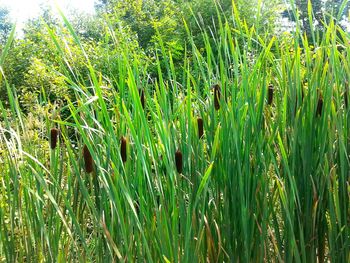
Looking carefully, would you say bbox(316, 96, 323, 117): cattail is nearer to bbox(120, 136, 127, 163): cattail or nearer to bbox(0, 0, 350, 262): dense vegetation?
bbox(0, 0, 350, 262): dense vegetation

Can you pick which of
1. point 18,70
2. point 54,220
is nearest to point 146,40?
point 18,70

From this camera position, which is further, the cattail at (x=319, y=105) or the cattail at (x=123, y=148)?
the cattail at (x=319, y=105)

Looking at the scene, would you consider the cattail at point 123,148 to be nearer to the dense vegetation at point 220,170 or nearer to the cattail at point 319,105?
the dense vegetation at point 220,170

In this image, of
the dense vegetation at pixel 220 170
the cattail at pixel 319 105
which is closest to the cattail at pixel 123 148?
the dense vegetation at pixel 220 170

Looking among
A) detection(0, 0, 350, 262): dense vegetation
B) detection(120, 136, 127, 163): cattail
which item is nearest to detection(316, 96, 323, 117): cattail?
detection(0, 0, 350, 262): dense vegetation

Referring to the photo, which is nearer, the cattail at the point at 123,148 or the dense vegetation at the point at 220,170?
the cattail at the point at 123,148

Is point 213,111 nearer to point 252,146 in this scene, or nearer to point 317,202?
point 252,146

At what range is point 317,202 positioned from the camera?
1.31 m

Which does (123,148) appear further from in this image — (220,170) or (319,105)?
(319,105)

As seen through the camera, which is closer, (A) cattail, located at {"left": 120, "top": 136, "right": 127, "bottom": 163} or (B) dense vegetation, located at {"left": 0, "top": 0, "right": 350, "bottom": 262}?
(A) cattail, located at {"left": 120, "top": 136, "right": 127, "bottom": 163}

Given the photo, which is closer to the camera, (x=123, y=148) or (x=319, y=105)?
(x=123, y=148)

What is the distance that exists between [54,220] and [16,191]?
15 cm

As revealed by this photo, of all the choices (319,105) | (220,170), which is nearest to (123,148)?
(220,170)

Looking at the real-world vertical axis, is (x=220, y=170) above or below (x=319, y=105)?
below
